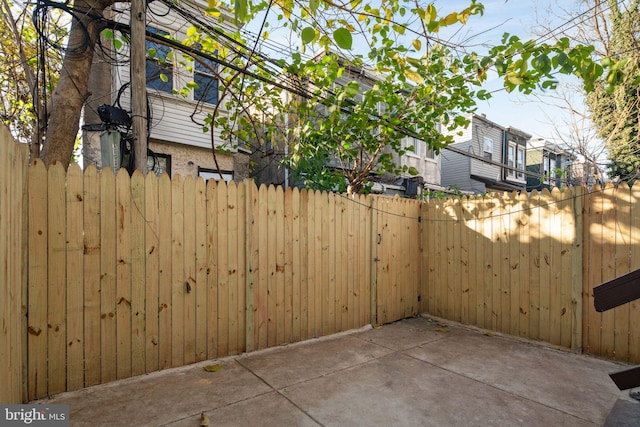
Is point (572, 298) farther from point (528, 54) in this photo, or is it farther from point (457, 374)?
point (528, 54)

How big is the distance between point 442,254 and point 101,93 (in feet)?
23.8

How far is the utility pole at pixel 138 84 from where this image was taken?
134 inches

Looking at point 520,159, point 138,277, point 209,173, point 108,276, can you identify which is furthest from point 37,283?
point 520,159

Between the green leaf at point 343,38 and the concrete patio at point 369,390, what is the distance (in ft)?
8.77

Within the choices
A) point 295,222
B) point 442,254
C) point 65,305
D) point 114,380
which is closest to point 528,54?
point 295,222

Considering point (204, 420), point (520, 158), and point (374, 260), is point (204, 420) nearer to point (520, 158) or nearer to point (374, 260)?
point (374, 260)

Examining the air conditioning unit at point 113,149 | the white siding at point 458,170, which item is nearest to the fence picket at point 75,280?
the air conditioning unit at point 113,149

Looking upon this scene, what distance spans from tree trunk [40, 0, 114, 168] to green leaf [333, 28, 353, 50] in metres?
3.00

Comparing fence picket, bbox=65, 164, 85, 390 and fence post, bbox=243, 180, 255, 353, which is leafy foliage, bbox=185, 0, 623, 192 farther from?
fence picket, bbox=65, 164, 85, 390

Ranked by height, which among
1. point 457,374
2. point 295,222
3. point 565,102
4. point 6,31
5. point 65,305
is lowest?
point 457,374

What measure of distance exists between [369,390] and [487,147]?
54.1 feet

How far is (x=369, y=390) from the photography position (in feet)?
9.73

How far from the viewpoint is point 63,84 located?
3637 mm

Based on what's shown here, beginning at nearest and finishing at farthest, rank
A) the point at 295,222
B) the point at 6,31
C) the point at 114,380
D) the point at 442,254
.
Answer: the point at 114,380, the point at 295,222, the point at 442,254, the point at 6,31
